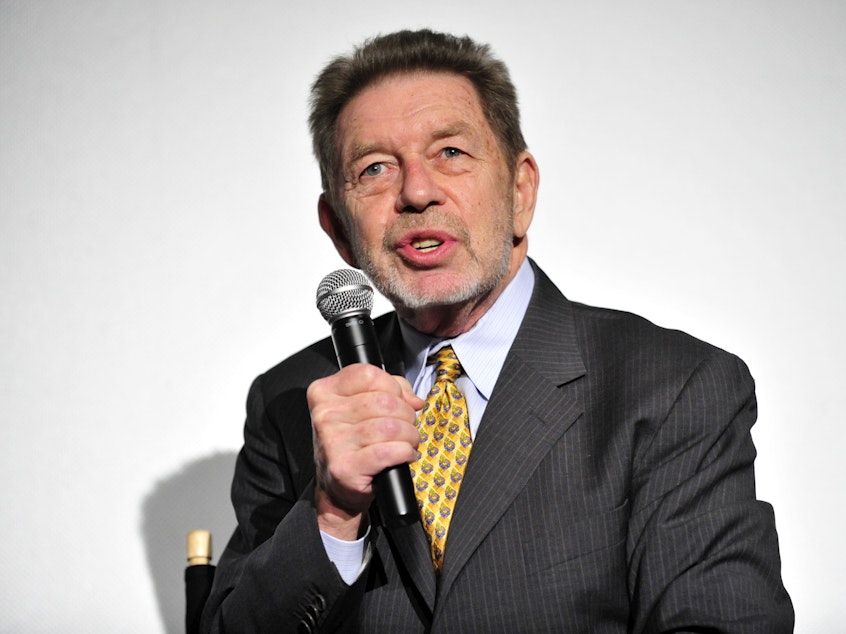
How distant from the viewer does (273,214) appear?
2.88 meters

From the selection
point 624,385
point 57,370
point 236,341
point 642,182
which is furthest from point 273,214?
point 624,385

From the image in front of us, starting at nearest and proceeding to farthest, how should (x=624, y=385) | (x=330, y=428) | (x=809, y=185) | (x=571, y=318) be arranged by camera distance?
(x=330, y=428) → (x=624, y=385) → (x=571, y=318) → (x=809, y=185)

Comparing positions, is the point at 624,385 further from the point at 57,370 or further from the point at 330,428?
the point at 57,370

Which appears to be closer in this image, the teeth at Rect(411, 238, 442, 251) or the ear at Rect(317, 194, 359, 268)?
the teeth at Rect(411, 238, 442, 251)

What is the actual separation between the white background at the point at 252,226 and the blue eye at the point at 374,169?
0.81 metres

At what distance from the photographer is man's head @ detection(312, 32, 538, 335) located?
197 centimetres

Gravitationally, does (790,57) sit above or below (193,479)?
above

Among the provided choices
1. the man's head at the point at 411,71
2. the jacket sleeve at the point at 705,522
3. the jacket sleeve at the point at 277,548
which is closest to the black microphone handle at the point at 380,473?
the jacket sleeve at the point at 277,548

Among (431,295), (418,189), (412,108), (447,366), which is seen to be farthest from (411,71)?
(447,366)

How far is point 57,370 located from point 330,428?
1.50m

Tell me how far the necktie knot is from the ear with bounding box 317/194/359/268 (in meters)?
0.35

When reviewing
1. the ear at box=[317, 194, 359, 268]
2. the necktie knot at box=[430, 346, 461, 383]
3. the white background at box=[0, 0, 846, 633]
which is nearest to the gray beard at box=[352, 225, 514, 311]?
the necktie knot at box=[430, 346, 461, 383]

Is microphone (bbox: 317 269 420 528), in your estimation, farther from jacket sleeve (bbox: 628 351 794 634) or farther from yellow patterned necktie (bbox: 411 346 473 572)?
jacket sleeve (bbox: 628 351 794 634)

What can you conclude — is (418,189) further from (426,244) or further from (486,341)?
(486,341)
